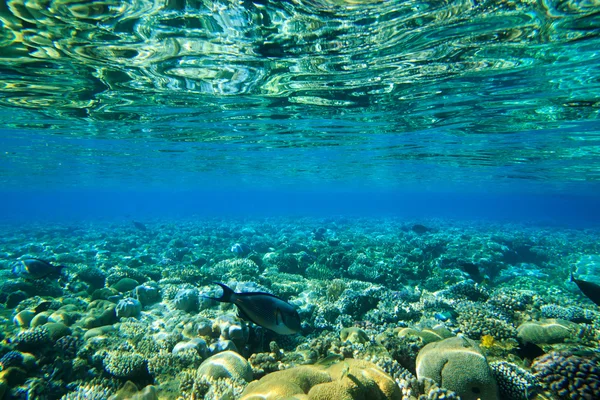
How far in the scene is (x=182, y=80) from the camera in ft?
35.8

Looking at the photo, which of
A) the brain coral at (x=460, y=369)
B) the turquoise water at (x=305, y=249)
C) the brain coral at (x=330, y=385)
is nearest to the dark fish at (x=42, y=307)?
the turquoise water at (x=305, y=249)

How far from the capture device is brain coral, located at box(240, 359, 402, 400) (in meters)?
3.01

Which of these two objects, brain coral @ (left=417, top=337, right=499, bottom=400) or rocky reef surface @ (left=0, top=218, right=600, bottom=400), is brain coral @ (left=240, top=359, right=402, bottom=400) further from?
brain coral @ (left=417, top=337, right=499, bottom=400)

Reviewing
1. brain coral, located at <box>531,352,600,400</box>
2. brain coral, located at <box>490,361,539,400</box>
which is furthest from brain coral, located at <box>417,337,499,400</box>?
brain coral, located at <box>531,352,600,400</box>

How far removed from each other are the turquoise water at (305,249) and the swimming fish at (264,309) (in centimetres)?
3

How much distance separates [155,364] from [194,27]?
7.73m

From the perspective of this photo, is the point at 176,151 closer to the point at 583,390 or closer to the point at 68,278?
the point at 68,278

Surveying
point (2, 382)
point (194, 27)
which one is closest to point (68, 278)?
point (2, 382)

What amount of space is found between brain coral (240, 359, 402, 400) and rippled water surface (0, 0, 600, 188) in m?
7.04

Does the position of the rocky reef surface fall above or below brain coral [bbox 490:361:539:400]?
below

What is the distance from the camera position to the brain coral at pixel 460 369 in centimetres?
371

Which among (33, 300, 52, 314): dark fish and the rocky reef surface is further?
(33, 300, 52, 314): dark fish

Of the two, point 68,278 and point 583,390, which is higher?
point 583,390

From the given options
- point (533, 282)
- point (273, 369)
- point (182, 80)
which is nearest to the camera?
point (273, 369)
